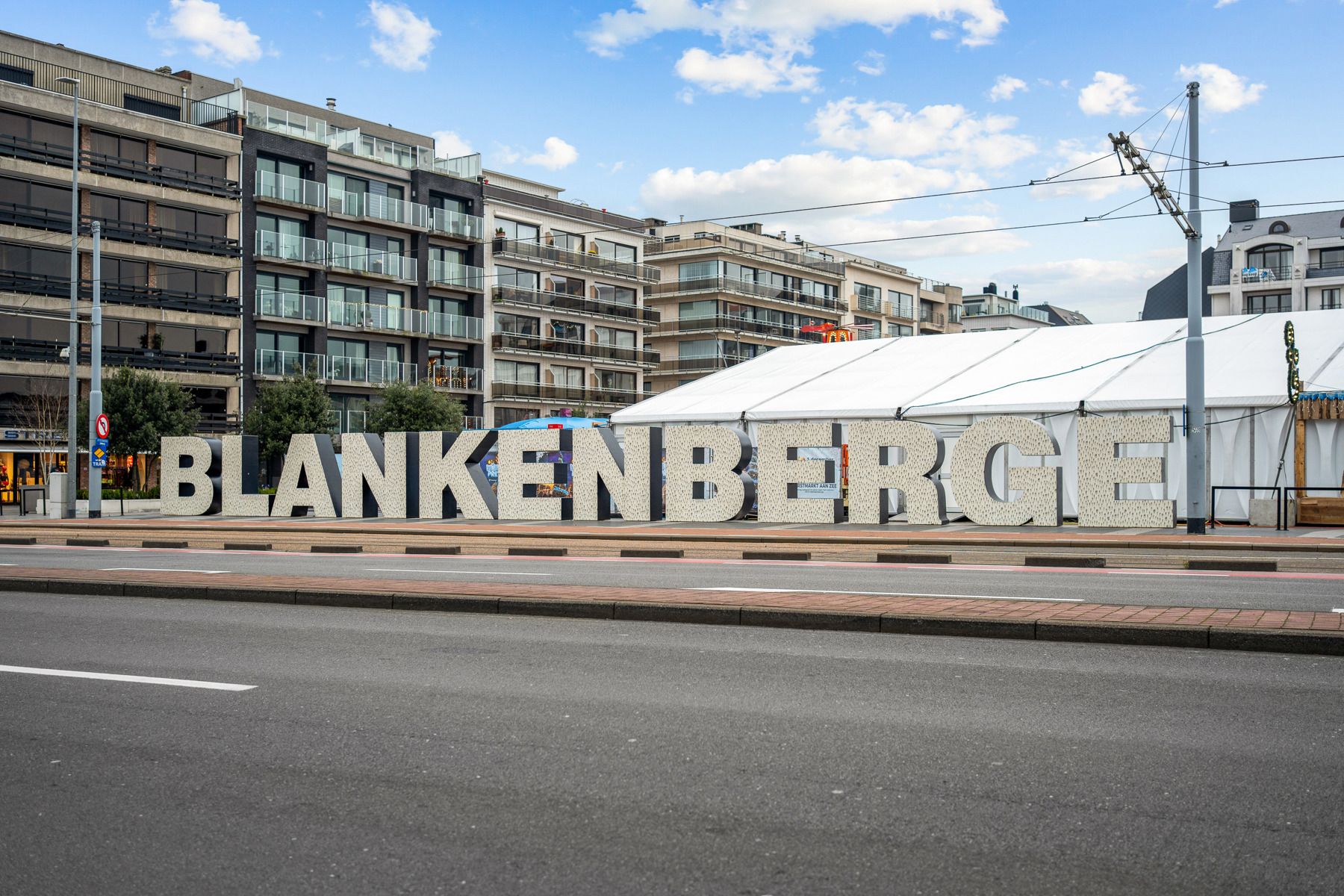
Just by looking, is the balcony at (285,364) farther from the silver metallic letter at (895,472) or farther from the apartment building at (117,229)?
the silver metallic letter at (895,472)

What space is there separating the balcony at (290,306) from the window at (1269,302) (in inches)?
2810

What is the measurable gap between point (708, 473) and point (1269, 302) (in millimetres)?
83371

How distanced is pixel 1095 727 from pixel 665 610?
495cm

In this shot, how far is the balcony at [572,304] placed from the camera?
242ft

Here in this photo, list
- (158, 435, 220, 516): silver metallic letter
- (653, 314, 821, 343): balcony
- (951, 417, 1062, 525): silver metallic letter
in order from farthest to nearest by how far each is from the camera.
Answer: (653, 314, 821, 343): balcony
(158, 435, 220, 516): silver metallic letter
(951, 417, 1062, 525): silver metallic letter

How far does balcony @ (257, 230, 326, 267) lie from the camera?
60.1 meters

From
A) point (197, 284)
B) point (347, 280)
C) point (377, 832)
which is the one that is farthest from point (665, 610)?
point (347, 280)

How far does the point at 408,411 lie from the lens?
5894 cm

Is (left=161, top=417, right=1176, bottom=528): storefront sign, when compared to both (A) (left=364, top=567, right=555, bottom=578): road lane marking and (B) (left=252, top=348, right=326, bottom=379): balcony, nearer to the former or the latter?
(A) (left=364, top=567, right=555, bottom=578): road lane marking

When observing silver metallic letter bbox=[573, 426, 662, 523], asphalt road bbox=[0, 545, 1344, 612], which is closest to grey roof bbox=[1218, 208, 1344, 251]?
silver metallic letter bbox=[573, 426, 662, 523]

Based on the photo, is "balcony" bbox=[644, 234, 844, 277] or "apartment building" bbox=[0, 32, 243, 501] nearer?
"apartment building" bbox=[0, 32, 243, 501]

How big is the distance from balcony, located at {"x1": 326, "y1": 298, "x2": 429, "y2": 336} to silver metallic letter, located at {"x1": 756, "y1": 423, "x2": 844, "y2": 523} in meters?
40.6

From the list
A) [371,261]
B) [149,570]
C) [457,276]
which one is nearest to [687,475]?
[149,570]

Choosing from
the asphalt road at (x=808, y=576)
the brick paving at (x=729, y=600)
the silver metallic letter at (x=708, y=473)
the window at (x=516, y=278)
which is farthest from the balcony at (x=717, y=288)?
the brick paving at (x=729, y=600)
